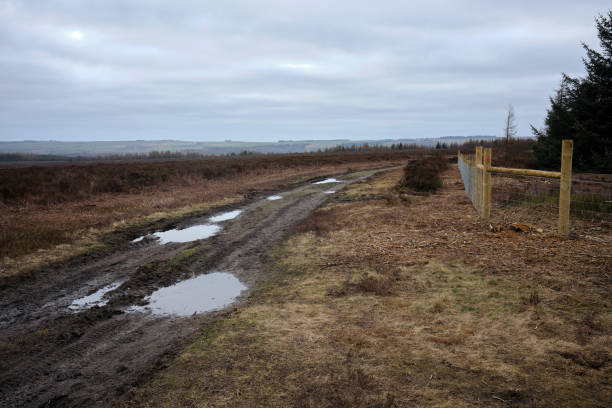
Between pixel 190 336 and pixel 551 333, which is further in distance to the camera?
pixel 190 336

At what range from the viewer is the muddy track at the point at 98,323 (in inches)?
144

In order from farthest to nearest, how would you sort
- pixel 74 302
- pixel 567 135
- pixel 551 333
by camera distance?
pixel 567 135
pixel 74 302
pixel 551 333

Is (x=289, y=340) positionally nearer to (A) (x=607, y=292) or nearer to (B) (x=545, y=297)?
(B) (x=545, y=297)

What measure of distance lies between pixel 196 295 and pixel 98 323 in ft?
4.96

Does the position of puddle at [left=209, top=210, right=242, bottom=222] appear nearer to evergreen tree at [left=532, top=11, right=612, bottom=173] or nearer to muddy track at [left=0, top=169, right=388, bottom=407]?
muddy track at [left=0, top=169, right=388, bottom=407]

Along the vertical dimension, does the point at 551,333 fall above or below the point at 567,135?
below

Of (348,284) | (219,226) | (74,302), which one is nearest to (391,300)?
(348,284)

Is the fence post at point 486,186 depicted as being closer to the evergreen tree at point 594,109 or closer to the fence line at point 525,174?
the fence line at point 525,174

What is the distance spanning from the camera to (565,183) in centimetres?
726

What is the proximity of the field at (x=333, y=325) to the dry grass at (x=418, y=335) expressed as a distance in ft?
0.06

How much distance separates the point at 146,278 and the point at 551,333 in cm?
629

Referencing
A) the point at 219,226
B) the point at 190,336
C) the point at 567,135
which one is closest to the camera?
the point at 190,336

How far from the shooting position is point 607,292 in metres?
5.09

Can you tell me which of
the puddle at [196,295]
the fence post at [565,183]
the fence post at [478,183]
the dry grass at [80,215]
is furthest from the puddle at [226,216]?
the fence post at [565,183]
